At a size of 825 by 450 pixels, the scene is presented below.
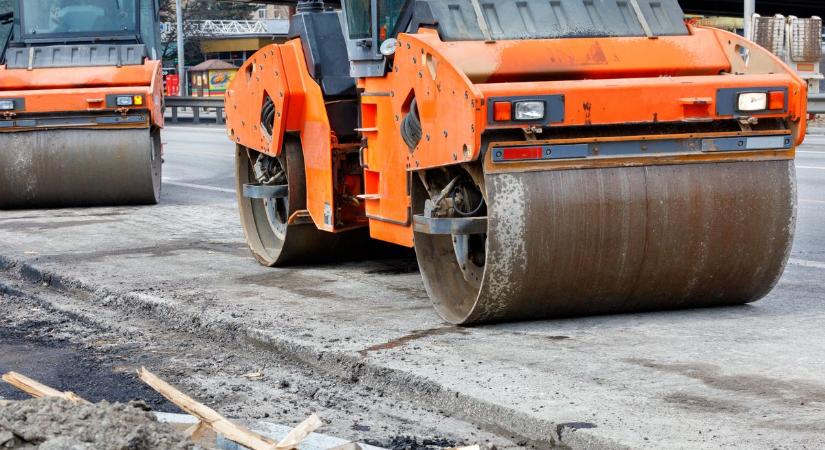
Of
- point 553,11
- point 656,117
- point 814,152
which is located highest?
point 553,11

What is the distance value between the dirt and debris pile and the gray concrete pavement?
53.5 inches

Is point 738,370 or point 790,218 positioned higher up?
point 790,218

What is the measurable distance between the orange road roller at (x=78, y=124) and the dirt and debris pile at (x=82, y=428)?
899cm

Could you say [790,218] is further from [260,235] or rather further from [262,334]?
[260,235]

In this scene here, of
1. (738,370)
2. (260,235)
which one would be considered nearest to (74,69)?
(260,235)

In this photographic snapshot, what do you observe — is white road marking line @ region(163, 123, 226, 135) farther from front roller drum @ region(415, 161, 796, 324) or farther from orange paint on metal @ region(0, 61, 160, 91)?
front roller drum @ region(415, 161, 796, 324)

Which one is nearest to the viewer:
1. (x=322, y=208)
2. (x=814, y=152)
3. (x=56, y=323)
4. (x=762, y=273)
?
(x=762, y=273)

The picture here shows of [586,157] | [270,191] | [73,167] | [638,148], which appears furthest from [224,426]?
[73,167]

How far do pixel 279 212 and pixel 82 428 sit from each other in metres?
5.49

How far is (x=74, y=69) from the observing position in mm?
13453

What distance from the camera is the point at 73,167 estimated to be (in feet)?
42.8

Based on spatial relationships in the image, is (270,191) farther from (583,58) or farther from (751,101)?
(751,101)

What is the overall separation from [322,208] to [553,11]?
89.2 inches

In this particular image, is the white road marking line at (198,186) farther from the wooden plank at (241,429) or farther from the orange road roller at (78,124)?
the wooden plank at (241,429)
